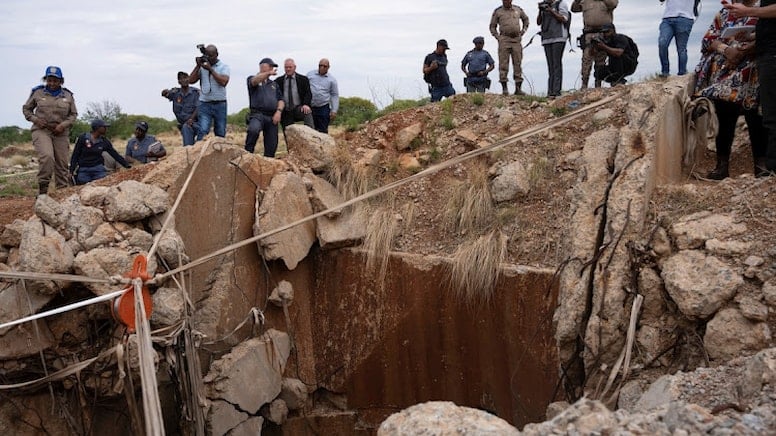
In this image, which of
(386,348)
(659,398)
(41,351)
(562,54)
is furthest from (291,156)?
(659,398)

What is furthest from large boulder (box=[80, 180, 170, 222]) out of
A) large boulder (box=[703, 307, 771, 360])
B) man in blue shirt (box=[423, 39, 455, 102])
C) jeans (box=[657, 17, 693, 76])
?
jeans (box=[657, 17, 693, 76])

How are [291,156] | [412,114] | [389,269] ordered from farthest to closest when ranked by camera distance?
[412,114]
[291,156]
[389,269]

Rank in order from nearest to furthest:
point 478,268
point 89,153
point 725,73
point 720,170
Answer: point 725,73
point 720,170
point 478,268
point 89,153

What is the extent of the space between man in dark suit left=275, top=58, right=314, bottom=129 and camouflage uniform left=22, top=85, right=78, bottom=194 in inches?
95.1

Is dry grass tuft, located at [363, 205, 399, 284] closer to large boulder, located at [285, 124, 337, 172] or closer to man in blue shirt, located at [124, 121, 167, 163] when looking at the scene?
large boulder, located at [285, 124, 337, 172]

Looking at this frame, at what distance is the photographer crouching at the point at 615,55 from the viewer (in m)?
8.32

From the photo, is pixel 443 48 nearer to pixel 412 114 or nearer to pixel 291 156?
pixel 412 114

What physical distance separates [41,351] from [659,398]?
14.7 feet

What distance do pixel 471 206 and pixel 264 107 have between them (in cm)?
300

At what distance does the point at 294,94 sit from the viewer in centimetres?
880

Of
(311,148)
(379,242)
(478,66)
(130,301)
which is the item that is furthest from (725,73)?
(130,301)

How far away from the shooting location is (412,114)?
27.8 ft

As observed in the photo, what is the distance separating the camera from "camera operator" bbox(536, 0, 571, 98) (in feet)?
28.8

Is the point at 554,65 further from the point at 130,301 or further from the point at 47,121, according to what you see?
the point at 130,301
